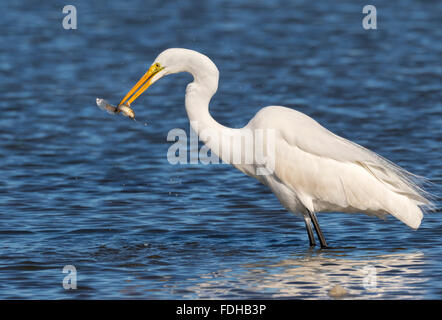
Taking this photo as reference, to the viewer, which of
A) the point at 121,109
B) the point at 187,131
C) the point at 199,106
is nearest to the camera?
the point at 199,106

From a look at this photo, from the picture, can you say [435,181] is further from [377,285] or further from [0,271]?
[0,271]

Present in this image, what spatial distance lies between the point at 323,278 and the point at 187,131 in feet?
23.1

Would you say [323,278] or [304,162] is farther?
[304,162]

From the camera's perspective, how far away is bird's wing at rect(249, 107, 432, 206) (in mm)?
9484

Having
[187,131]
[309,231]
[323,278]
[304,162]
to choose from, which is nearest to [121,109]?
[304,162]

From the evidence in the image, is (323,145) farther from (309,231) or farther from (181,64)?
(181,64)

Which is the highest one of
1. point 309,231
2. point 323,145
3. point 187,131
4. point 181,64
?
point 181,64

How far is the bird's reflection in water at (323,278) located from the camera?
26.7 ft

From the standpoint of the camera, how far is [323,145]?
955 cm

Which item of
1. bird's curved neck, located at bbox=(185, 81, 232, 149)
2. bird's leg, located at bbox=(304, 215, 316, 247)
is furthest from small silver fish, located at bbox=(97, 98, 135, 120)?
A: bird's leg, located at bbox=(304, 215, 316, 247)

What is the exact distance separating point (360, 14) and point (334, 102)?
9416 millimetres

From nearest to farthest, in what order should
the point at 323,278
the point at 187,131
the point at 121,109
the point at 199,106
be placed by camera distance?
the point at 323,278
the point at 199,106
the point at 121,109
the point at 187,131

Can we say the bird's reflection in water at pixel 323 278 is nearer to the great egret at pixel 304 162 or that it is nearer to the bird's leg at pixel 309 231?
the bird's leg at pixel 309 231
